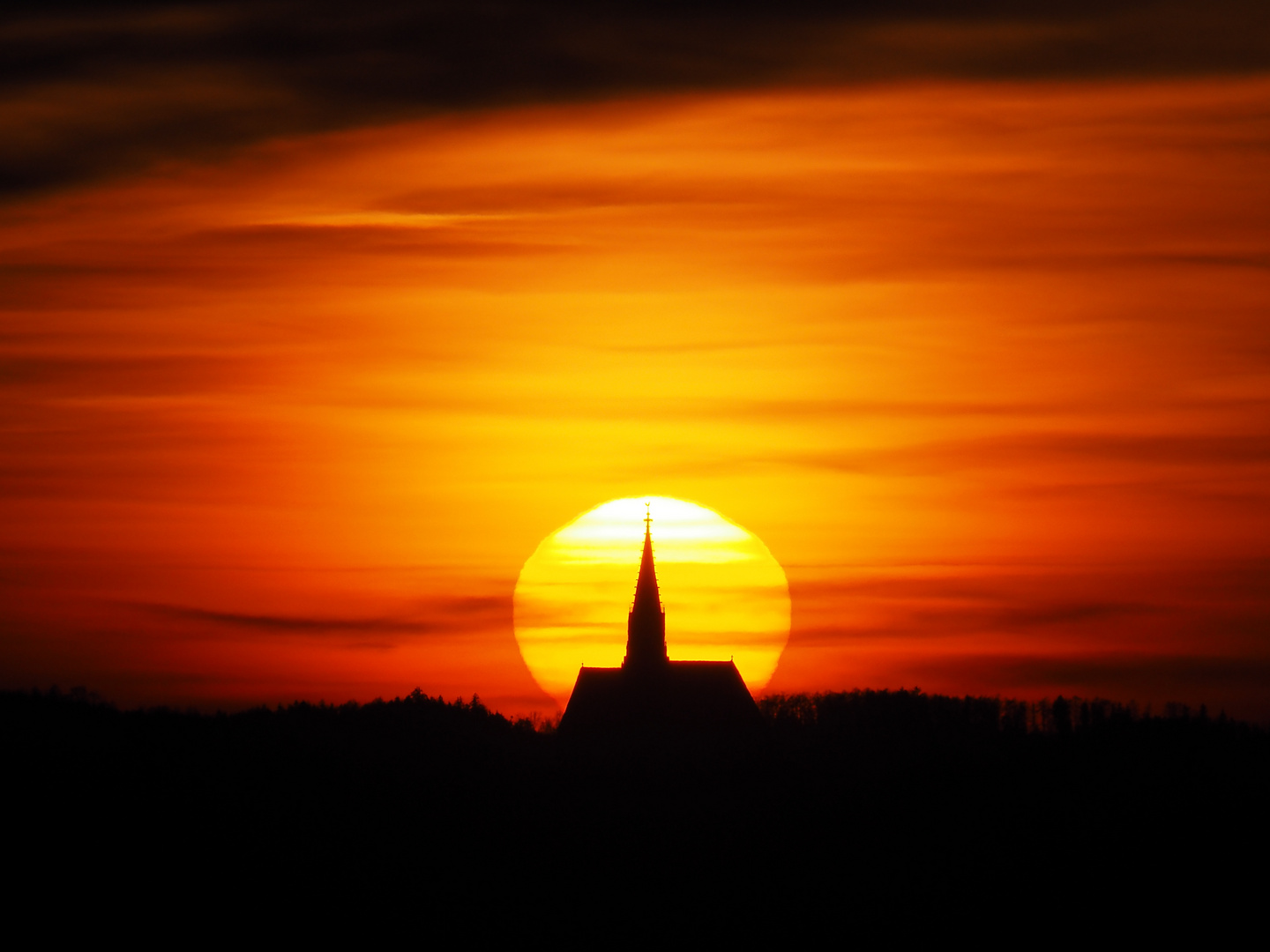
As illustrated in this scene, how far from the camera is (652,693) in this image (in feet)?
331

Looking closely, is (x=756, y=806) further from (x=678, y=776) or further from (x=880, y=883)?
(x=880, y=883)

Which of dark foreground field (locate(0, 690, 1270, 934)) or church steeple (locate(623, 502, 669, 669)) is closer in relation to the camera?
dark foreground field (locate(0, 690, 1270, 934))

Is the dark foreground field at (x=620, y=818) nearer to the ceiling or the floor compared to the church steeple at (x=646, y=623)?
nearer to the floor

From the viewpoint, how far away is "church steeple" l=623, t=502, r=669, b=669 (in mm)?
101562

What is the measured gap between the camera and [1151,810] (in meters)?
91.4

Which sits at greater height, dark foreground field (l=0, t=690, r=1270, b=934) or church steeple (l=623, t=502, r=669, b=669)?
church steeple (l=623, t=502, r=669, b=669)

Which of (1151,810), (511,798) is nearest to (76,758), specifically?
(511,798)

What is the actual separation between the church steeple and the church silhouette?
0.18 feet

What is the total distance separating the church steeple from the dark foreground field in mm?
5640

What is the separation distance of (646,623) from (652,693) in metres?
4.29

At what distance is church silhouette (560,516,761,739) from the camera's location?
10094 centimetres

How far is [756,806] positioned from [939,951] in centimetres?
2533

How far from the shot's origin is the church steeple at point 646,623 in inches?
3999

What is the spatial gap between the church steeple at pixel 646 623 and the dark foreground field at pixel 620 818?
18.5 feet
